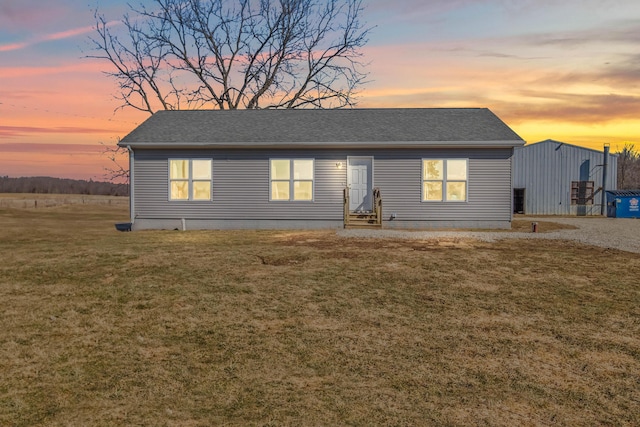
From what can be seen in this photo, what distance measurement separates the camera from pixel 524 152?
33281 millimetres

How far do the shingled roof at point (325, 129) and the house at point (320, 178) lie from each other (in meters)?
0.08

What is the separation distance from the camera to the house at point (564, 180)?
32.9 m

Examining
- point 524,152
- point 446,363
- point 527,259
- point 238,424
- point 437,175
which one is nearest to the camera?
point 238,424

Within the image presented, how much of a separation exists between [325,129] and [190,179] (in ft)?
19.2

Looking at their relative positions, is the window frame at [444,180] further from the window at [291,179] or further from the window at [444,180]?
the window at [291,179]

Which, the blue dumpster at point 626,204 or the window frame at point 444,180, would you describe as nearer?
the window frame at point 444,180

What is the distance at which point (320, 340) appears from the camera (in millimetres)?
6688

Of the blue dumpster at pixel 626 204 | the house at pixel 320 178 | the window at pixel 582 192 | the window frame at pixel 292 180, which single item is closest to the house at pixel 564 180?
the window at pixel 582 192

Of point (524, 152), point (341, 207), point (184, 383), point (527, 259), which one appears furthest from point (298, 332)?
point (524, 152)

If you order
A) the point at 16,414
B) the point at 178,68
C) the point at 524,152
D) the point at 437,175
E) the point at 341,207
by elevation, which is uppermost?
the point at 178,68

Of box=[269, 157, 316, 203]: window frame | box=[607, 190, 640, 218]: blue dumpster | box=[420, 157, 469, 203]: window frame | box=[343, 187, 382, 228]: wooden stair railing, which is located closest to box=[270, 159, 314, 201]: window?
box=[269, 157, 316, 203]: window frame

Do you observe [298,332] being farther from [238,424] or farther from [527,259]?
[527,259]

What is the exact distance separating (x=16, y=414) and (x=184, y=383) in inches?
61.7

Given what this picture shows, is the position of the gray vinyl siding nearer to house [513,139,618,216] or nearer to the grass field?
the grass field
